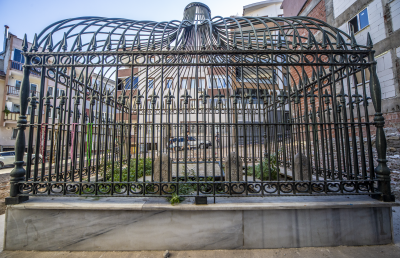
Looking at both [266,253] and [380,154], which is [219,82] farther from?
[266,253]

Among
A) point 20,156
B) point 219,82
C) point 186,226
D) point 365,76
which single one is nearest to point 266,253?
point 186,226

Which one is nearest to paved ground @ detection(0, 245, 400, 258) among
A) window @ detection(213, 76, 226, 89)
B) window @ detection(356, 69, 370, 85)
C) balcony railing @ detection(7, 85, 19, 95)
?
window @ detection(213, 76, 226, 89)

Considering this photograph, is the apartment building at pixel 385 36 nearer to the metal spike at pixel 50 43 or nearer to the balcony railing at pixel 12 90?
the metal spike at pixel 50 43

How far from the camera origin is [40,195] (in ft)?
8.99

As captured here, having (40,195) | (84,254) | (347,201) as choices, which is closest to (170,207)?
(84,254)

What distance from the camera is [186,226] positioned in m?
2.56

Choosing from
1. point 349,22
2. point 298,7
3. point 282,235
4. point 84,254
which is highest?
point 298,7

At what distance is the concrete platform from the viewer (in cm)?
255

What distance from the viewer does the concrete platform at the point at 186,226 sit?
2551mm

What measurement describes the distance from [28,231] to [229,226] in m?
2.95

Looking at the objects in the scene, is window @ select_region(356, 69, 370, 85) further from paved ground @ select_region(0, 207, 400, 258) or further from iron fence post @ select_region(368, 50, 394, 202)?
paved ground @ select_region(0, 207, 400, 258)

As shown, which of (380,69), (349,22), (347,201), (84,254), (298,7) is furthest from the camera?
(298,7)

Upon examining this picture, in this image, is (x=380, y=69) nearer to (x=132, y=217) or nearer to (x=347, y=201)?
(x=347, y=201)

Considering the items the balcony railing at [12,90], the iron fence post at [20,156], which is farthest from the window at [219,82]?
the balcony railing at [12,90]
